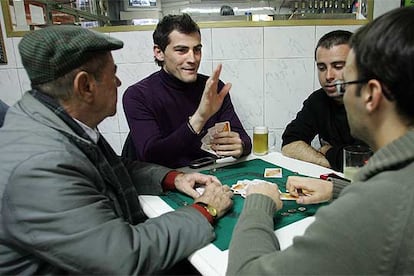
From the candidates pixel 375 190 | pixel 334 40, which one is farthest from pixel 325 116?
pixel 375 190

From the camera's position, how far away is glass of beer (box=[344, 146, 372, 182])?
1233 mm

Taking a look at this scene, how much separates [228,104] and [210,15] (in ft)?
3.05

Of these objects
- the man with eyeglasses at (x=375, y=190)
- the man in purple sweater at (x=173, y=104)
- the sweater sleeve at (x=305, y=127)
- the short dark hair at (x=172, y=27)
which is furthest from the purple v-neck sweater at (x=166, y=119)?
the man with eyeglasses at (x=375, y=190)

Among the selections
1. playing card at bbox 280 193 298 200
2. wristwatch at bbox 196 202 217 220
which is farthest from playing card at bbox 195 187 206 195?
playing card at bbox 280 193 298 200

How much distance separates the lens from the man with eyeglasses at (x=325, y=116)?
69.1 inches

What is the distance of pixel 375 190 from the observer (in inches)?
22.7

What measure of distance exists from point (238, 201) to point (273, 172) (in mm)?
317

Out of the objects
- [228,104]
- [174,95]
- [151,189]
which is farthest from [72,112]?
[228,104]

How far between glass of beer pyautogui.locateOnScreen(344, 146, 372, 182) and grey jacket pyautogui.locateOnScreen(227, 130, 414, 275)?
0.64 meters

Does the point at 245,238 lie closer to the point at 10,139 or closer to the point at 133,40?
the point at 10,139

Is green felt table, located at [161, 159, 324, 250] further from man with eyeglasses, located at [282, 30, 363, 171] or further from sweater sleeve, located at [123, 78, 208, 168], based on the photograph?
man with eyeglasses, located at [282, 30, 363, 171]

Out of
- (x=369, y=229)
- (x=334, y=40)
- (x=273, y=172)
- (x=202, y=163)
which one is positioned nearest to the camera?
(x=369, y=229)

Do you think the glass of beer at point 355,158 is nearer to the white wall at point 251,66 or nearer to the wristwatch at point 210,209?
the wristwatch at point 210,209

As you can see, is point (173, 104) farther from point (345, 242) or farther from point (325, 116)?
point (345, 242)
